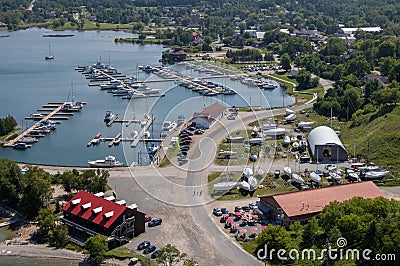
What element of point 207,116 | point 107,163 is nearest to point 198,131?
point 207,116

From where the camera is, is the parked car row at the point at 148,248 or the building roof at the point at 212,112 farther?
the building roof at the point at 212,112

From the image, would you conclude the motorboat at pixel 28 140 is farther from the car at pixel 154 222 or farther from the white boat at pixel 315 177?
the white boat at pixel 315 177

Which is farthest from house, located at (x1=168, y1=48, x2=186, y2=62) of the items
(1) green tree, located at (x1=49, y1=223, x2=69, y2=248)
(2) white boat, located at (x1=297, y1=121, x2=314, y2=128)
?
(1) green tree, located at (x1=49, y1=223, x2=69, y2=248)

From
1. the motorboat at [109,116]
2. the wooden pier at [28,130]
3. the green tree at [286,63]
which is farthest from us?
the green tree at [286,63]

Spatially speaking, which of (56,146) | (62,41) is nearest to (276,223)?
(56,146)

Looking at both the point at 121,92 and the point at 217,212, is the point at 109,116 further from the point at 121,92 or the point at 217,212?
the point at 217,212

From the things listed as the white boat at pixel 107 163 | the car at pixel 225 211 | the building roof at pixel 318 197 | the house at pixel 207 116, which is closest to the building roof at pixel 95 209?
the car at pixel 225 211

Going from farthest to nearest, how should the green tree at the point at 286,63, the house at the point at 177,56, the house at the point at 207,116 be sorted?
the house at the point at 177,56, the green tree at the point at 286,63, the house at the point at 207,116
